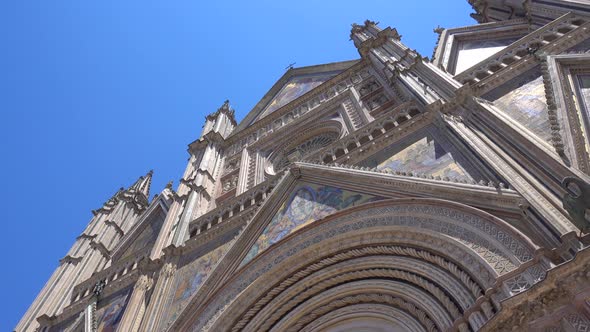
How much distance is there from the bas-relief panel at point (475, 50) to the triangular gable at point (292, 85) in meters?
4.43

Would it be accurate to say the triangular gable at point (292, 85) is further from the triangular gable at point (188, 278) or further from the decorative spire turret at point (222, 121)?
the triangular gable at point (188, 278)

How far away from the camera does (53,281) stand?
1416cm

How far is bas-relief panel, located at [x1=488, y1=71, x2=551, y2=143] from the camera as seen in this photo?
7672mm

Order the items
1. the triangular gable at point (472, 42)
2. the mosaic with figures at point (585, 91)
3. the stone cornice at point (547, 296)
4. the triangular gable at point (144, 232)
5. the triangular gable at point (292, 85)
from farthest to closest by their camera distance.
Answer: the triangular gable at point (292, 85) < the triangular gable at point (144, 232) < the triangular gable at point (472, 42) < the mosaic with figures at point (585, 91) < the stone cornice at point (547, 296)

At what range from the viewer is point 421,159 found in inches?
353

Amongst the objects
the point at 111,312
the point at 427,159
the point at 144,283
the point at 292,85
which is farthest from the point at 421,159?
the point at 292,85

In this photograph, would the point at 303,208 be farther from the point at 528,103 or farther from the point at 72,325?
the point at 72,325

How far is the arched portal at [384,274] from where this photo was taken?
591 centimetres

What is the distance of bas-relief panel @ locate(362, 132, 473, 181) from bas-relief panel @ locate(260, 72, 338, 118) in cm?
876

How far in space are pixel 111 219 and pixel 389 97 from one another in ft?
37.1

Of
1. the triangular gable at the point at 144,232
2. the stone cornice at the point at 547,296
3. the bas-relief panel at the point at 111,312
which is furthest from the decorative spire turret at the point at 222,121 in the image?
the stone cornice at the point at 547,296

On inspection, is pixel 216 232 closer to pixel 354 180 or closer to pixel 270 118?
pixel 354 180

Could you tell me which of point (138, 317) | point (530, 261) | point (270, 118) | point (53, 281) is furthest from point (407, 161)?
point (53, 281)

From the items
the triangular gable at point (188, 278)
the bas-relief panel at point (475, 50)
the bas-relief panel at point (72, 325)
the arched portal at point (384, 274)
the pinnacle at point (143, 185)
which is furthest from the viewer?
the pinnacle at point (143, 185)
